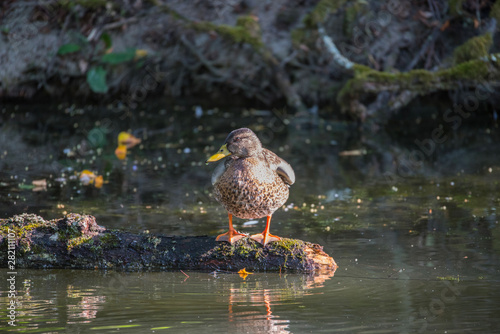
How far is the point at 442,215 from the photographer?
659cm

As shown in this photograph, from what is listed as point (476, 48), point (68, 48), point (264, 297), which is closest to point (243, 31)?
point (68, 48)

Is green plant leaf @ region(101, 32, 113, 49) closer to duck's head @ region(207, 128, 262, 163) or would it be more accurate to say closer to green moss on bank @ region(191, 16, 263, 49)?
green moss on bank @ region(191, 16, 263, 49)

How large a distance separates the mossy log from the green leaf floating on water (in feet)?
32.2

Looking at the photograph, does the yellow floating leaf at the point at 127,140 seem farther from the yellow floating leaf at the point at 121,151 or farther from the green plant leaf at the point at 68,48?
the green plant leaf at the point at 68,48

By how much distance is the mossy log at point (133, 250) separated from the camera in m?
4.85

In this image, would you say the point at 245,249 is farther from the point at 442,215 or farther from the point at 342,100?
the point at 342,100

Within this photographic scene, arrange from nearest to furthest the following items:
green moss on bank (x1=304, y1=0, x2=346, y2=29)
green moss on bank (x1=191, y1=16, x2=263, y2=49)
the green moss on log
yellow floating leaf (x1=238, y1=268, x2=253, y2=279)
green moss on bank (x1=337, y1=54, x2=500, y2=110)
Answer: yellow floating leaf (x1=238, y1=268, x2=253, y2=279) → green moss on bank (x1=337, y1=54, x2=500, y2=110) → green moss on bank (x1=304, y1=0, x2=346, y2=29) → green moss on bank (x1=191, y1=16, x2=263, y2=49) → the green moss on log

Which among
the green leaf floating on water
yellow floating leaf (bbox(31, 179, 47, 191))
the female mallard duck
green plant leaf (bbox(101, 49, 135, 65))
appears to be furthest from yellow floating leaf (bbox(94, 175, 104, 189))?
the green leaf floating on water

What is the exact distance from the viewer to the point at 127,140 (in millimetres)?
11062

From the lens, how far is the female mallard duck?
4.89m

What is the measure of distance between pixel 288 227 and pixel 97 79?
30.1 ft

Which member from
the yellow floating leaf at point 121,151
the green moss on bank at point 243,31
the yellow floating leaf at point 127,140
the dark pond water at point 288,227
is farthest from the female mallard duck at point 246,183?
the green moss on bank at point 243,31

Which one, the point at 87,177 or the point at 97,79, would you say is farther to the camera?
the point at 97,79

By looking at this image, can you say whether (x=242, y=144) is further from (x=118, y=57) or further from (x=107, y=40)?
Result: (x=107, y=40)
